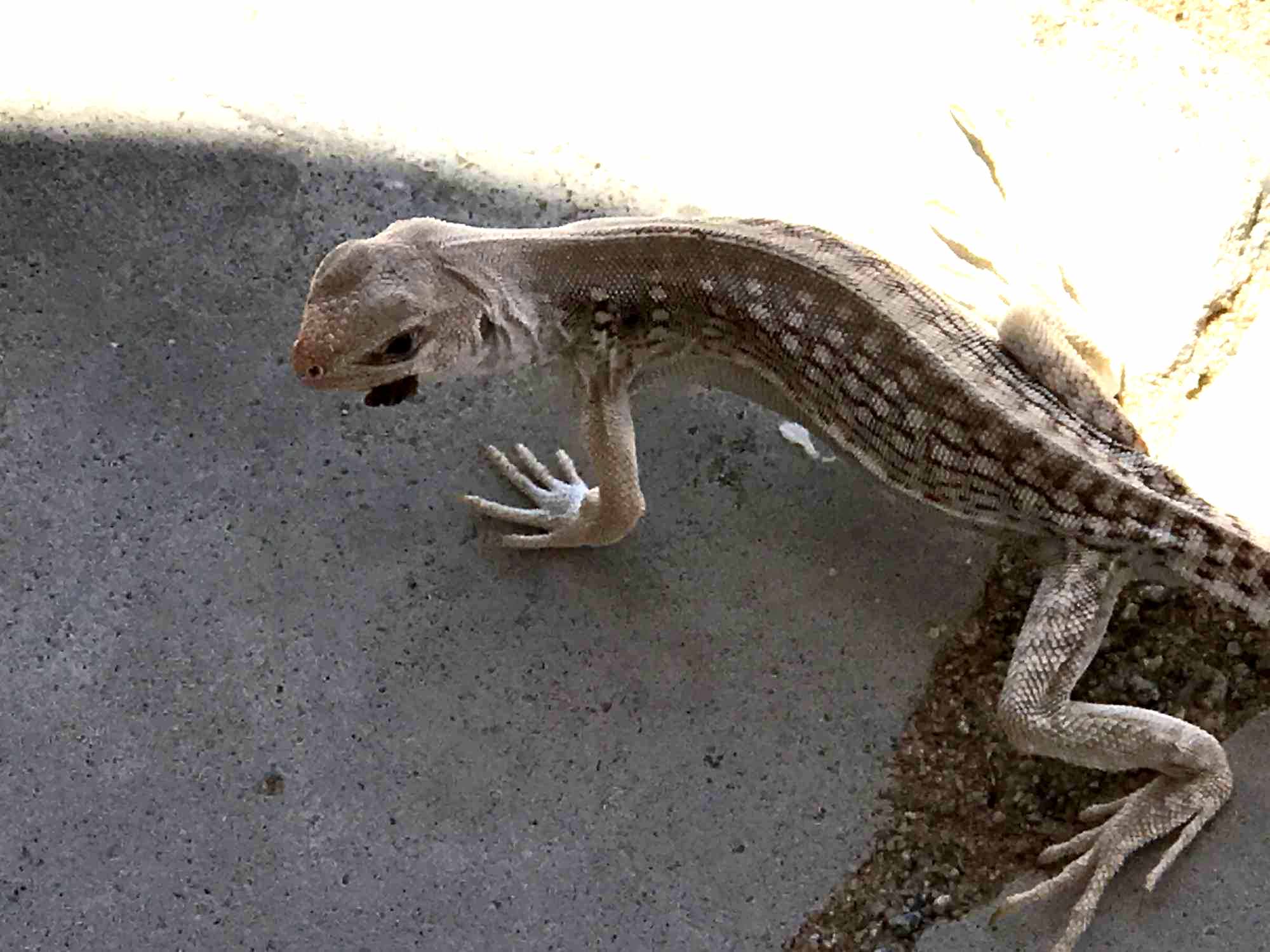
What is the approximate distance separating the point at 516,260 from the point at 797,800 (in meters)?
1.42

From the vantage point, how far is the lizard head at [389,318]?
282cm

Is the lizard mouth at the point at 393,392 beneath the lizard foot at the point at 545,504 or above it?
above

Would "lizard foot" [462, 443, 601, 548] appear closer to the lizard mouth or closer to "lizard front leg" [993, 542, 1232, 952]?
the lizard mouth

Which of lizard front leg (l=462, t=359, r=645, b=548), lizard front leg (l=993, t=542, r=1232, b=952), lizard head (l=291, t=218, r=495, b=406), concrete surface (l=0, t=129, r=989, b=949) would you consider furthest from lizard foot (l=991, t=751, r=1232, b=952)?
lizard head (l=291, t=218, r=495, b=406)

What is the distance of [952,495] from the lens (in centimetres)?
306

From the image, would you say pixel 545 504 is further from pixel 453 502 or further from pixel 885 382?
pixel 885 382

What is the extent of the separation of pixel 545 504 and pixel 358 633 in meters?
0.58

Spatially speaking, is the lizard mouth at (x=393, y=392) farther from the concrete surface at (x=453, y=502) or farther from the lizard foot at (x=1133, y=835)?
the lizard foot at (x=1133, y=835)

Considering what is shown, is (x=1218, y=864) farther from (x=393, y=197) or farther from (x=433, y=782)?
(x=393, y=197)

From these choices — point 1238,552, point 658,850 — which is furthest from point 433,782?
point 1238,552

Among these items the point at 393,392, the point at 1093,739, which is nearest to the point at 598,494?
the point at 393,392

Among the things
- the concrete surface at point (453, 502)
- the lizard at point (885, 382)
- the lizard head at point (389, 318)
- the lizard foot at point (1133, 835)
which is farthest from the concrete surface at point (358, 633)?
the lizard head at point (389, 318)

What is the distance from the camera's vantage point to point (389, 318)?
9.31ft

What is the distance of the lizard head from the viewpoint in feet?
9.25
